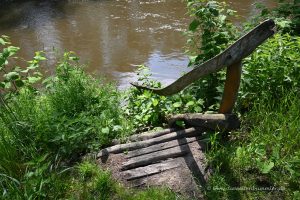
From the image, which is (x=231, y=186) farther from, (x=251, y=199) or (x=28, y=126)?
(x=28, y=126)

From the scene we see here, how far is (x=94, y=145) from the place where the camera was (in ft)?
10.8

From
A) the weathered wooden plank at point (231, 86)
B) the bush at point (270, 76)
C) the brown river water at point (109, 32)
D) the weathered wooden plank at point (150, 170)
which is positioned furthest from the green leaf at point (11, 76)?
the bush at point (270, 76)

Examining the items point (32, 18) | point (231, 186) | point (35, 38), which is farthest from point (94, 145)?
point (32, 18)

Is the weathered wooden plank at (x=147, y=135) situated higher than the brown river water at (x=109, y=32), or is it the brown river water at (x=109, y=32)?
the weathered wooden plank at (x=147, y=135)

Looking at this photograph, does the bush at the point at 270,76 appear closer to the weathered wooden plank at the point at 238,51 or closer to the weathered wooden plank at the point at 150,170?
the weathered wooden plank at the point at 238,51

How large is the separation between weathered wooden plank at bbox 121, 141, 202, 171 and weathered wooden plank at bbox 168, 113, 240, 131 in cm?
29

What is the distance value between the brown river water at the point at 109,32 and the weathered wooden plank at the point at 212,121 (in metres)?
2.66

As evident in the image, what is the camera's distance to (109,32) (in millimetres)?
8312

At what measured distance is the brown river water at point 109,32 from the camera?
6.68 meters

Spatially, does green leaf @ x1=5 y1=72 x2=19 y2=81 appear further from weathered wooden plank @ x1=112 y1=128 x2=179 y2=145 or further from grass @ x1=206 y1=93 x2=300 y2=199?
grass @ x1=206 y1=93 x2=300 y2=199

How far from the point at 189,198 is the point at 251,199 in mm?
463

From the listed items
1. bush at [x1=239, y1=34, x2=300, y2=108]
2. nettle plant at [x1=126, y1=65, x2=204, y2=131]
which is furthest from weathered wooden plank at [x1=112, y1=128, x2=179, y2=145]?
bush at [x1=239, y1=34, x2=300, y2=108]

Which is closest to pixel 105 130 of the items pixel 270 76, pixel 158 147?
pixel 158 147

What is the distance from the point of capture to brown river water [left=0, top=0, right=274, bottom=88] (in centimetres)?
668
